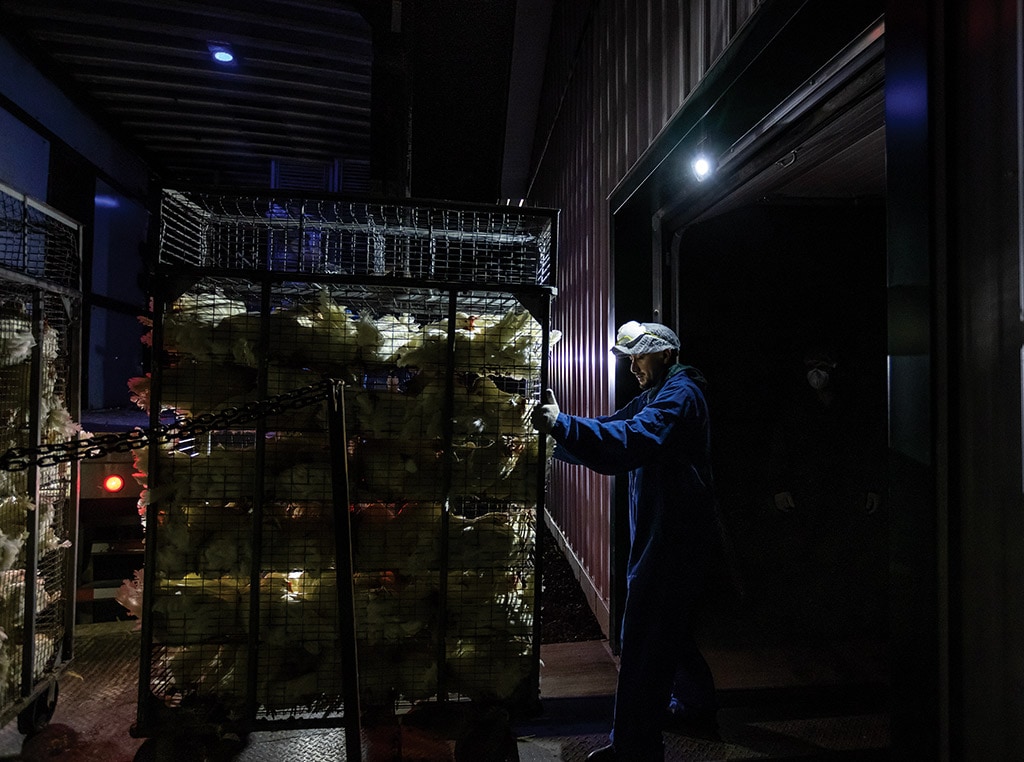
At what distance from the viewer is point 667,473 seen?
3223 millimetres

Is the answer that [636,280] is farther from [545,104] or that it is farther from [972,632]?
[545,104]

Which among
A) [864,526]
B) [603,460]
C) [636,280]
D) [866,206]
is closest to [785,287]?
[866,206]

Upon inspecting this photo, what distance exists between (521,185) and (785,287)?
8994 millimetres

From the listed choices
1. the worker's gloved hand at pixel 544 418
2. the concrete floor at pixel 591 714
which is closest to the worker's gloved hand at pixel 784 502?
the concrete floor at pixel 591 714

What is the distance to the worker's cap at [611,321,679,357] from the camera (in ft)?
11.5

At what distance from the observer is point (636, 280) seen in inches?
184

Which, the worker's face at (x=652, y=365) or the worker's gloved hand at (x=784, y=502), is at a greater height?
the worker's face at (x=652, y=365)

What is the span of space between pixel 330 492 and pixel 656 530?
6.15 feet

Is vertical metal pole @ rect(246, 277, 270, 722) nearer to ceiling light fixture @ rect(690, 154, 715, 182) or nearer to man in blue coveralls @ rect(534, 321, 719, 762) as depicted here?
man in blue coveralls @ rect(534, 321, 719, 762)

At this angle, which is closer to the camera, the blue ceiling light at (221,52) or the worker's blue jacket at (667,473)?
the worker's blue jacket at (667,473)

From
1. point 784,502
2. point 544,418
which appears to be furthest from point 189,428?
point 784,502

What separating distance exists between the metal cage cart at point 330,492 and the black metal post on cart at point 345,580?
298 millimetres

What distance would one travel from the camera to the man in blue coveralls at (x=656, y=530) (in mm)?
2902

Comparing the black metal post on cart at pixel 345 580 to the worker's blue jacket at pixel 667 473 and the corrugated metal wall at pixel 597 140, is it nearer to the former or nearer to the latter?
the worker's blue jacket at pixel 667 473
